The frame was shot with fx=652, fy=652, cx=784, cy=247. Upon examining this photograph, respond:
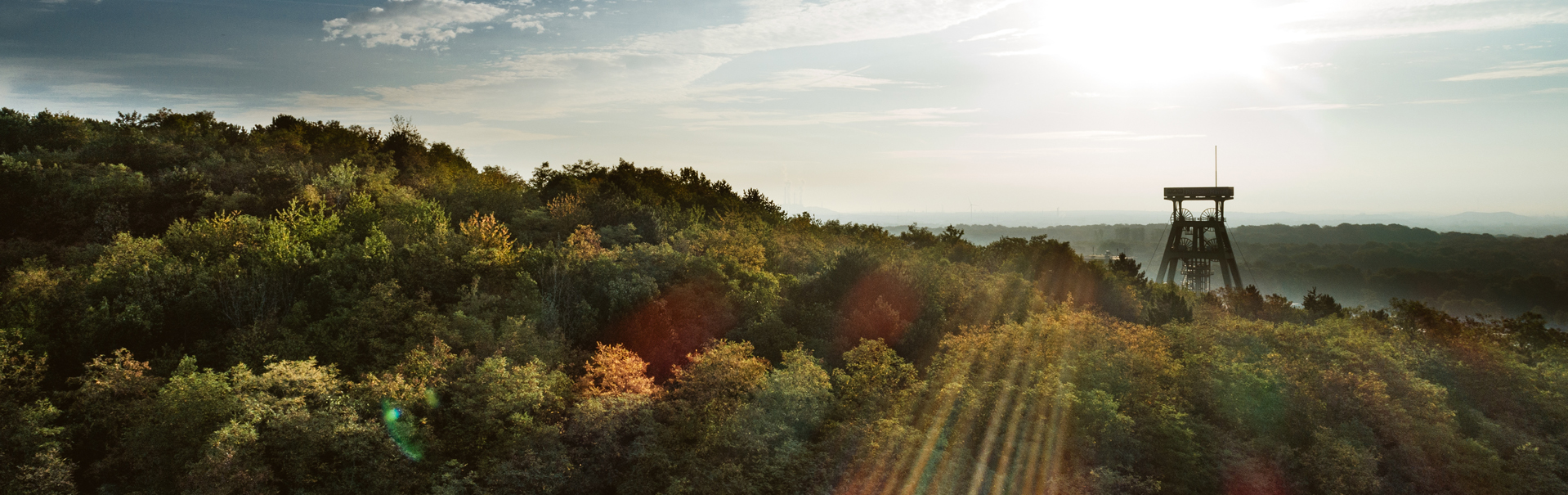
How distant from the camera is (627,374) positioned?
1922cm

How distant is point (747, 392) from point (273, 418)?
37.0 feet

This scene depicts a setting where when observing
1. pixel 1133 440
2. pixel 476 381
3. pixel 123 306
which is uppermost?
pixel 123 306

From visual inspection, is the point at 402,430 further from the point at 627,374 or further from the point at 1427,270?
the point at 1427,270

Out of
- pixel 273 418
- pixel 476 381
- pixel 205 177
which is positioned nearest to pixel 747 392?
pixel 476 381

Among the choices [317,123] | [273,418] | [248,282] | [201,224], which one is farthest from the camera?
[317,123]

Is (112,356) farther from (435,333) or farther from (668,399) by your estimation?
(668,399)

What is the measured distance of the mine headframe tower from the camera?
50438 millimetres

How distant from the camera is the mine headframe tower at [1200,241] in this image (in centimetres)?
5044

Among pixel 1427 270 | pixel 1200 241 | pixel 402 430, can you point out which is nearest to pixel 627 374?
pixel 402 430

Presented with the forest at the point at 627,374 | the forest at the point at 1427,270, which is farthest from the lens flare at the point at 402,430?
the forest at the point at 1427,270

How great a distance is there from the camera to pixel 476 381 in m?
17.4

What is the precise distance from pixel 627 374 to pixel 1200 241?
5019cm

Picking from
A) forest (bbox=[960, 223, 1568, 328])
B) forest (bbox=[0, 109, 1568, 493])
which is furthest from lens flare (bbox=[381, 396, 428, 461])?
forest (bbox=[960, 223, 1568, 328])

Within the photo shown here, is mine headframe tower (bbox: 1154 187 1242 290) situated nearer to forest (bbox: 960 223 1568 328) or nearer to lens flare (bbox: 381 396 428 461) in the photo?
forest (bbox: 960 223 1568 328)
